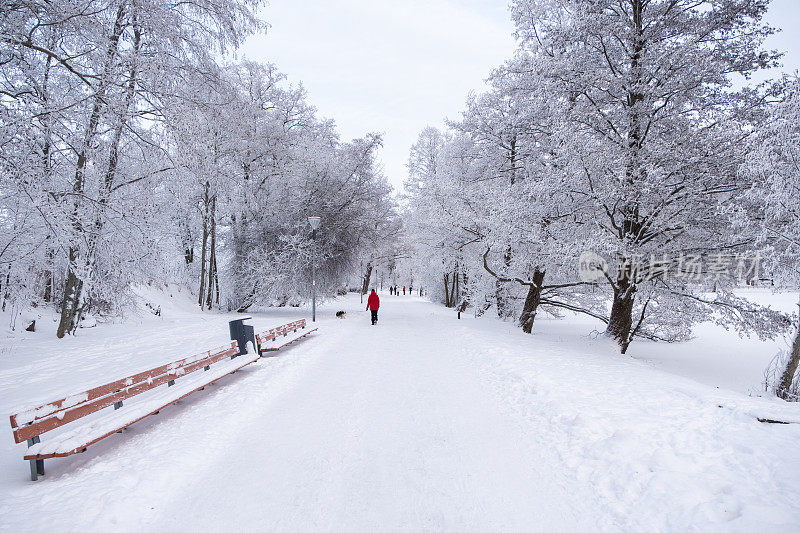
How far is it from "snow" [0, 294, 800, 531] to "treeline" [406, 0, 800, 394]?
3811 millimetres

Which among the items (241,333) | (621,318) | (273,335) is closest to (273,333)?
(273,335)

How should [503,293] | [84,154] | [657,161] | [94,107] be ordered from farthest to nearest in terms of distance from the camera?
[503,293] → [657,161] → [84,154] → [94,107]

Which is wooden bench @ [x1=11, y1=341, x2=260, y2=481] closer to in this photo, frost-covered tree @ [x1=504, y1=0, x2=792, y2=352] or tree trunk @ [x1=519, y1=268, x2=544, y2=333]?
frost-covered tree @ [x1=504, y1=0, x2=792, y2=352]

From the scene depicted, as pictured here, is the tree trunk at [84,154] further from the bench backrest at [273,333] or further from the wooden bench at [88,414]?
the bench backrest at [273,333]

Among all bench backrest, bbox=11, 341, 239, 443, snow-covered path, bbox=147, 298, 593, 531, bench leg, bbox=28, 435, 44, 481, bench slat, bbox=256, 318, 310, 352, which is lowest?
snow-covered path, bbox=147, 298, 593, 531

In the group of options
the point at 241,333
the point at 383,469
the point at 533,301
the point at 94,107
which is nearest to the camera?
the point at 383,469

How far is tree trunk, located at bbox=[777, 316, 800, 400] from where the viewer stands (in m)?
6.75

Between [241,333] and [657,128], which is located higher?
[657,128]

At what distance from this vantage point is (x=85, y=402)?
3.96 m

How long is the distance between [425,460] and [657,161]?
26.7ft

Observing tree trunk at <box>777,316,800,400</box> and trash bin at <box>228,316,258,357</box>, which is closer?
tree trunk at <box>777,316,800,400</box>

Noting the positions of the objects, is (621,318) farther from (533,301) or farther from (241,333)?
(241,333)

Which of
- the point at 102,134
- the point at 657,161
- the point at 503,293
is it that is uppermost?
the point at 102,134

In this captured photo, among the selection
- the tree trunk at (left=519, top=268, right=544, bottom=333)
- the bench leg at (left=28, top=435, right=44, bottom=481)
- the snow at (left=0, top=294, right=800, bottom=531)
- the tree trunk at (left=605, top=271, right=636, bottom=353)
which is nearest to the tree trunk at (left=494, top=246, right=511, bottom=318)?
the tree trunk at (left=519, top=268, right=544, bottom=333)
